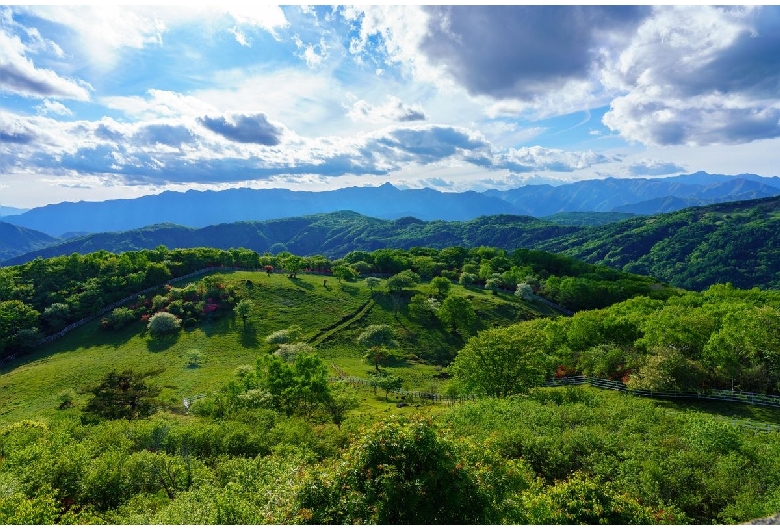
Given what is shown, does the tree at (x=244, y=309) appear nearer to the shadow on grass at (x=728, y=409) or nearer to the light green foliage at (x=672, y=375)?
the light green foliage at (x=672, y=375)

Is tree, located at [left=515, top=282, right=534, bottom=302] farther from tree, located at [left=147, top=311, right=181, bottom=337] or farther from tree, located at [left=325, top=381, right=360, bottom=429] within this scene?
tree, located at [left=147, top=311, right=181, bottom=337]

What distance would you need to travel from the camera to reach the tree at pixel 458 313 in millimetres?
107688

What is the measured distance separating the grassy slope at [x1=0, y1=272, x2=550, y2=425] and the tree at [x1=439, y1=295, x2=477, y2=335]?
4.53 meters

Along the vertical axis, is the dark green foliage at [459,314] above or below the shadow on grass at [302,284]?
below

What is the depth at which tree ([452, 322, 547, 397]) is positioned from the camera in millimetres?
54719

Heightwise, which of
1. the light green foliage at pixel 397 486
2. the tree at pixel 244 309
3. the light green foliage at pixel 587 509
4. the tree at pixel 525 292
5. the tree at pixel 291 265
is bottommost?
the tree at pixel 525 292

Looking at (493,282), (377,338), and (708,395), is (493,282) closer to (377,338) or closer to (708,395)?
(377,338)


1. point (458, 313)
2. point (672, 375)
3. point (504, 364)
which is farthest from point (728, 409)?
point (458, 313)

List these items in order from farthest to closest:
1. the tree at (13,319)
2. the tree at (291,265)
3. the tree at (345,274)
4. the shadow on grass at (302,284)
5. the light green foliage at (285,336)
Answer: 1. the tree at (345,274)
2. the tree at (291,265)
3. the shadow on grass at (302,284)
4. the light green foliage at (285,336)
5. the tree at (13,319)

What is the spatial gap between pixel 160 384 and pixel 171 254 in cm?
8107

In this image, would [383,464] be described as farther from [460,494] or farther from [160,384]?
[160,384]

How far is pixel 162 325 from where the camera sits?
95438 mm

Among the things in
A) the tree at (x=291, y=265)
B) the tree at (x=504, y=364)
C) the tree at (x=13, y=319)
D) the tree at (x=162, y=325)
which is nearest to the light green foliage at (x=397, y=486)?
the tree at (x=504, y=364)

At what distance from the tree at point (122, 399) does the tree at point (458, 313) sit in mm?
73064
